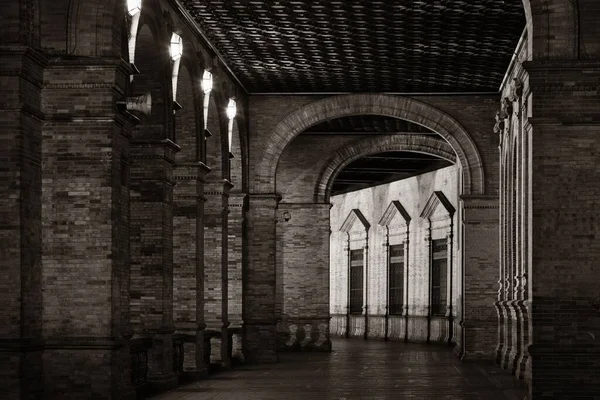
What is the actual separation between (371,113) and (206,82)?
7.17 meters

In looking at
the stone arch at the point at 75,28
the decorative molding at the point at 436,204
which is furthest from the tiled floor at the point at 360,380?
the decorative molding at the point at 436,204

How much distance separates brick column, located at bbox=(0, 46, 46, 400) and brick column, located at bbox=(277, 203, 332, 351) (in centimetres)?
2235

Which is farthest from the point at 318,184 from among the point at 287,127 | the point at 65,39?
the point at 65,39

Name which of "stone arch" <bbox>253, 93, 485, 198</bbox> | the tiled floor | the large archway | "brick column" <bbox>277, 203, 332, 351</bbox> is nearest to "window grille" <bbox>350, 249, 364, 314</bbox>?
"brick column" <bbox>277, 203, 332, 351</bbox>

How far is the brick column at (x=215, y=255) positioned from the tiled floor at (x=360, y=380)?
1221 mm

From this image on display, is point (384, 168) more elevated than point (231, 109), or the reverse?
point (384, 168)

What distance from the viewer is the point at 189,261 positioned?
22.6m

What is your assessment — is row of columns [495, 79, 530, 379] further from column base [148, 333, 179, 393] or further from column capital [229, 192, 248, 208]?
column base [148, 333, 179, 393]

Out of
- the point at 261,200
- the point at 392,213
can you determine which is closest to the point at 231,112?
the point at 261,200

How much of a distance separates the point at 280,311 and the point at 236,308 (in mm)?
6986

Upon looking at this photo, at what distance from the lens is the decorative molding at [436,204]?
39688 mm

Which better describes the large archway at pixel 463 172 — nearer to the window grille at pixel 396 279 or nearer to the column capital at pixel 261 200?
the column capital at pixel 261 200

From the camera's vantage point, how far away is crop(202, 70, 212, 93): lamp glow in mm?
23703

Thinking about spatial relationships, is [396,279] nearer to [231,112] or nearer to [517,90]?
[231,112]
